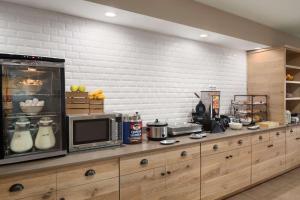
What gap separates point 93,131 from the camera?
2070 mm

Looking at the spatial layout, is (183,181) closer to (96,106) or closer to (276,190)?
(96,106)

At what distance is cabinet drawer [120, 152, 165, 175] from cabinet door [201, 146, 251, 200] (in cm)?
63

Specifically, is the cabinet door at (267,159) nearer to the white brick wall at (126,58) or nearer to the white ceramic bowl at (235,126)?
the white ceramic bowl at (235,126)

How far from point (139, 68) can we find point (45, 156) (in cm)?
152

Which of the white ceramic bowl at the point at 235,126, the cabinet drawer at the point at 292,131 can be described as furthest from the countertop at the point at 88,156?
the cabinet drawer at the point at 292,131

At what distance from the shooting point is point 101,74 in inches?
99.9

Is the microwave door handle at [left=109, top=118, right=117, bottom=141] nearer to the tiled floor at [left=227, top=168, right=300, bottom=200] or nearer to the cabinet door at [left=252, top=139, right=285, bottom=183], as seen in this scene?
the tiled floor at [left=227, top=168, right=300, bottom=200]

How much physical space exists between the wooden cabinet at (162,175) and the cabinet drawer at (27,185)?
58 cm

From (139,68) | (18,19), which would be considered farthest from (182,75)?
(18,19)

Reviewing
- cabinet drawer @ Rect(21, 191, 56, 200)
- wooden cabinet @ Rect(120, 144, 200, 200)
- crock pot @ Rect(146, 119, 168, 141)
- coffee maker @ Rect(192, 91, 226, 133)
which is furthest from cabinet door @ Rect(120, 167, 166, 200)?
coffee maker @ Rect(192, 91, 226, 133)

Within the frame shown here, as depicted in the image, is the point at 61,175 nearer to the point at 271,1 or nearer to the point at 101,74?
the point at 101,74

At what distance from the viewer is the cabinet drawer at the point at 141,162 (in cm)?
197

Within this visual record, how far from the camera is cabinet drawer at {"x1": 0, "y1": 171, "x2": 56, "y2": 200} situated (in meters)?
1.47

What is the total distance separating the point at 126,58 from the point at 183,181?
5.03 ft
